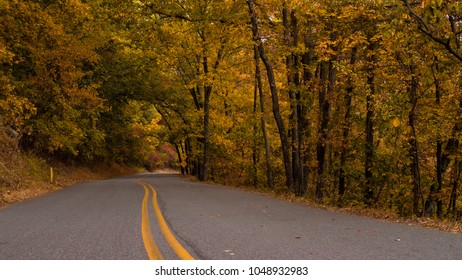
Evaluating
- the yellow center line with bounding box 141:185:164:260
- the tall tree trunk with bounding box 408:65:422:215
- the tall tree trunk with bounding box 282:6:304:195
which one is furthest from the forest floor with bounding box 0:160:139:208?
A: the tall tree trunk with bounding box 408:65:422:215

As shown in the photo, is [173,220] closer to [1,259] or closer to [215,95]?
[1,259]

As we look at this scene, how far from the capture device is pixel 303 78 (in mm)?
17531

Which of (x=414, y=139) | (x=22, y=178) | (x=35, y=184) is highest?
(x=414, y=139)

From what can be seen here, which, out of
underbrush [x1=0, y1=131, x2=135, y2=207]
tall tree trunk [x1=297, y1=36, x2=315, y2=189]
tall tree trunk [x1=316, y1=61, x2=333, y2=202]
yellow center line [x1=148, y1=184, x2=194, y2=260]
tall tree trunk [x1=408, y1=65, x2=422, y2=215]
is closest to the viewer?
yellow center line [x1=148, y1=184, x2=194, y2=260]

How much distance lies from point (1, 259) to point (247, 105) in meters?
24.4

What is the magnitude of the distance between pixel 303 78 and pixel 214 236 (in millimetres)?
12690

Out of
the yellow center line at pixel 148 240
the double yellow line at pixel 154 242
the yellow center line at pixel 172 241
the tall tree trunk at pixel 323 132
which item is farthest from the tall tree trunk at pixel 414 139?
the yellow center line at pixel 148 240

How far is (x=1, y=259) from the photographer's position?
480cm

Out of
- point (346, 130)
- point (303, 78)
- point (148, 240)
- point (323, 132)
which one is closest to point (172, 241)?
point (148, 240)

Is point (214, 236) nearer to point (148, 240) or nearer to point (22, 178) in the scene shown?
point (148, 240)

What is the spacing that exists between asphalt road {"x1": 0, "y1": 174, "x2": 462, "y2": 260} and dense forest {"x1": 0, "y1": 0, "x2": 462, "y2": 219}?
10.7ft

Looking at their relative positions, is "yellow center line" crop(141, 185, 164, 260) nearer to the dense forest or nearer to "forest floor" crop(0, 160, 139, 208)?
the dense forest

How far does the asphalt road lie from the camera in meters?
5.01

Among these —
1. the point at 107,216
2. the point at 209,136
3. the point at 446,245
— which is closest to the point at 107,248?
the point at 107,216
